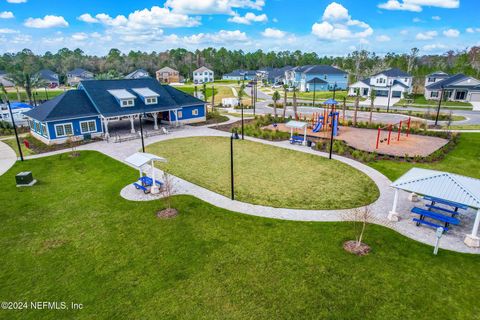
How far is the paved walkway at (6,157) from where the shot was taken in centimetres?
2427

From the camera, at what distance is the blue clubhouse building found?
31094 millimetres

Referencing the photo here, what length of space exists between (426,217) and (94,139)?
3150 centimetres

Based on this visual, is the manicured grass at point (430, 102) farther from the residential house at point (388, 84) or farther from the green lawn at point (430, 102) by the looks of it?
the residential house at point (388, 84)

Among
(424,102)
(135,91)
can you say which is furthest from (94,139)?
(424,102)

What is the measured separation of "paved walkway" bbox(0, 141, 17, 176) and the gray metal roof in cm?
2813

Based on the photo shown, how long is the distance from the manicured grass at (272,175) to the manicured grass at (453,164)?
7.73 feet

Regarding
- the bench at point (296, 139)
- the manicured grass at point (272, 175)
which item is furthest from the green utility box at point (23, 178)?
the bench at point (296, 139)

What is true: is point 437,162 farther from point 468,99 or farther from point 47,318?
point 468,99

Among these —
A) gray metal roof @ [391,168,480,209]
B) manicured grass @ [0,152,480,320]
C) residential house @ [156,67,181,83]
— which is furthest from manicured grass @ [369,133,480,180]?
residential house @ [156,67,181,83]

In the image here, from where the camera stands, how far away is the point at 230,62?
146m

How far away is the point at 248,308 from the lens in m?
9.83

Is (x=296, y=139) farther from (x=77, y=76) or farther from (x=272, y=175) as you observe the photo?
(x=77, y=76)

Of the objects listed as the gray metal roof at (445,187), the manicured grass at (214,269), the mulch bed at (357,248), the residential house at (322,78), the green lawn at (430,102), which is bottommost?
the manicured grass at (214,269)

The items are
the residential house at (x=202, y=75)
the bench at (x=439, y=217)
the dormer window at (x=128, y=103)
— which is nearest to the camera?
the bench at (x=439, y=217)
